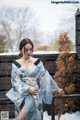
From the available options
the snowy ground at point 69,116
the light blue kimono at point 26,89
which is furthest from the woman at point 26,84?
the snowy ground at point 69,116

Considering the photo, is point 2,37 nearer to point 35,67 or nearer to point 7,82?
point 7,82

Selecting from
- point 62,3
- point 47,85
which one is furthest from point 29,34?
point 47,85

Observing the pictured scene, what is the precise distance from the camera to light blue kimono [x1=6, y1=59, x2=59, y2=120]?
2410 mm

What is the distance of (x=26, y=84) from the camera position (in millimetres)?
2402

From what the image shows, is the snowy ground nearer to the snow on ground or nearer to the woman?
the snow on ground

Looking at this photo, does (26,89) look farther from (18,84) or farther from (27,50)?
(27,50)

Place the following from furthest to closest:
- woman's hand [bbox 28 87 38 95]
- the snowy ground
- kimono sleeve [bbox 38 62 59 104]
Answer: the snowy ground, kimono sleeve [bbox 38 62 59 104], woman's hand [bbox 28 87 38 95]

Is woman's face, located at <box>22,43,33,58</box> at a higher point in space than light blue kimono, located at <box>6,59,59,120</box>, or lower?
higher

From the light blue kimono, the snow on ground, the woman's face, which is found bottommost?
the snow on ground

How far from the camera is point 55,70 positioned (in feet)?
21.2

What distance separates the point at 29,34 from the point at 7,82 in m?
1.02

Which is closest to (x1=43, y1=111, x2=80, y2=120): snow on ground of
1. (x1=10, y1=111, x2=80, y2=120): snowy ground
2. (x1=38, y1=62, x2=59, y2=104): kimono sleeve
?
(x1=10, y1=111, x2=80, y2=120): snowy ground

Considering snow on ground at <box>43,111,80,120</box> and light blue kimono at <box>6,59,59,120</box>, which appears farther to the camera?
snow on ground at <box>43,111,80,120</box>

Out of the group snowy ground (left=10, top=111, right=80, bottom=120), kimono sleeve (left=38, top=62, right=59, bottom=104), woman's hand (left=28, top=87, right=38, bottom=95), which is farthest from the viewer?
snowy ground (left=10, top=111, right=80, bottom=120)
